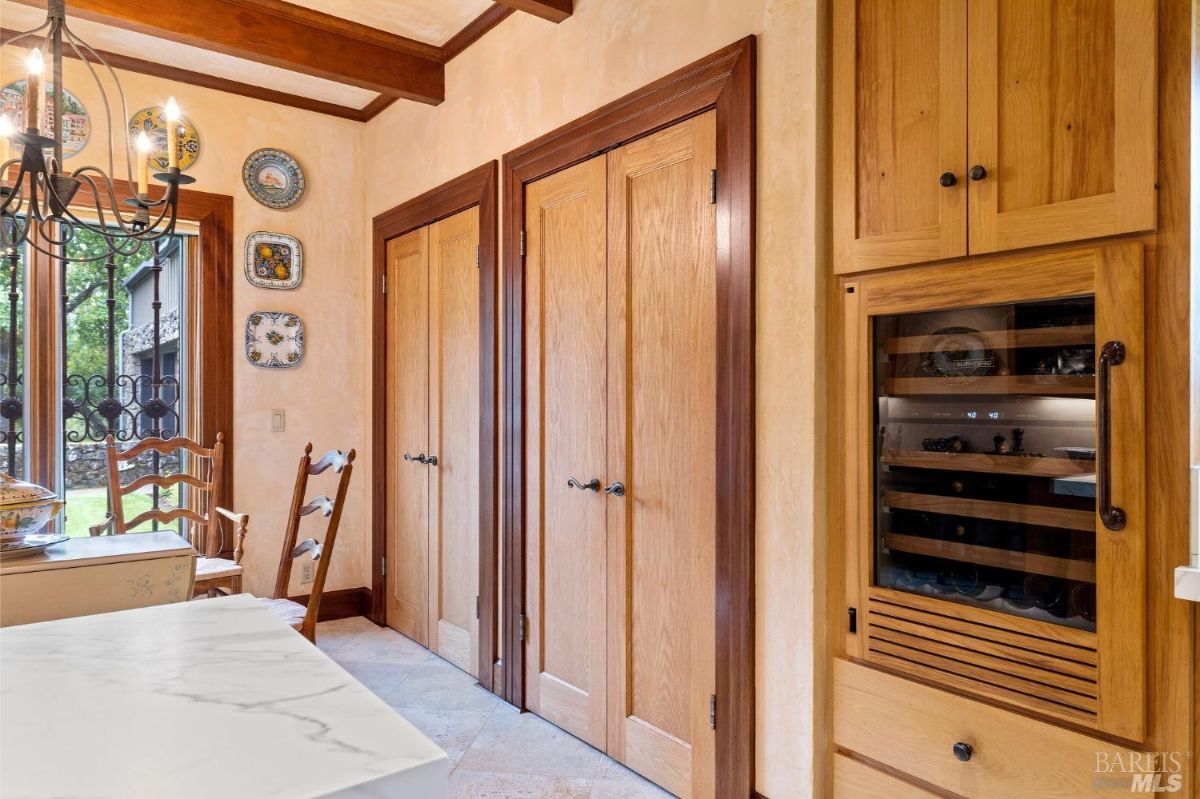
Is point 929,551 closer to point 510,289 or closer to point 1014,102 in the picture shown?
point 1014,102

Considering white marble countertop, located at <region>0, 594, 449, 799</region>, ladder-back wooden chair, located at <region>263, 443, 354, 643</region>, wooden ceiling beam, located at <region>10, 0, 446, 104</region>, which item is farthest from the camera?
wooden ceiling beam, located at <region>10, 0, 446, 104</region>

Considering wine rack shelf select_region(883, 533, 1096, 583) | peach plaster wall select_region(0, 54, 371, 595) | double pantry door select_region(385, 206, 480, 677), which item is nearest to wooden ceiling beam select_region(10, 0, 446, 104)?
double pantry door select_region(385, 206, 480, 677)

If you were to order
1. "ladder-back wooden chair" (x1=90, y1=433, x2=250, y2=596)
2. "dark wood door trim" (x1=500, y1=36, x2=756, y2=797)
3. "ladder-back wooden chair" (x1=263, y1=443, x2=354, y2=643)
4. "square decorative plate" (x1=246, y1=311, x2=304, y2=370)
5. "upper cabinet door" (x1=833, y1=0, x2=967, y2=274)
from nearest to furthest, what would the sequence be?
"upper cabinet door" (x1=833, y1=0, x2=967, y2=274) < "dark wood door trim" (x1=500, y1=36, x2=756, y2=797) < "ladder-back wooden chair" (x1=263, y1=443, x2=354, y2=643) < "ladder-back wooden chair" (x1=90, y1=433, x2=250, y2=596) < "square decorative plate" (x1=246, y1=311, x2=304, y2=370)

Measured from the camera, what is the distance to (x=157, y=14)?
276 centimetres

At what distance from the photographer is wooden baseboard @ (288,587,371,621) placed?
397 cm

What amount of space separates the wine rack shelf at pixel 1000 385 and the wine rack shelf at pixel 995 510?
231mm

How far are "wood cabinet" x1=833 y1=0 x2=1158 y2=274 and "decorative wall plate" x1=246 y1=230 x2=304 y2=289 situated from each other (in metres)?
3.04

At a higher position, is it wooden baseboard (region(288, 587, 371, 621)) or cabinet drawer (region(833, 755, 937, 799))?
cabinet drawer (region(833, 755, 937, 799))

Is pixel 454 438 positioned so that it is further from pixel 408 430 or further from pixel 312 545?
pixel 312 545

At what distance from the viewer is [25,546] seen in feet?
5.12

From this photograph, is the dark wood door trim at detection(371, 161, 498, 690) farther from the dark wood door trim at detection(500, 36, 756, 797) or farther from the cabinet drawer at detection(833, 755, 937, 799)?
the cabinet drawer at detection(833, 755, 937, 799)

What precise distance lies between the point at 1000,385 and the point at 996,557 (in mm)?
364

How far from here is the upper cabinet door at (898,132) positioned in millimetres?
1599

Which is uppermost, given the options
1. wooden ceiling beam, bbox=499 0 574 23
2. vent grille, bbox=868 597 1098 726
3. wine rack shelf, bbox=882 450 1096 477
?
wooden ceiling beam, bbox=499 0 574 23
